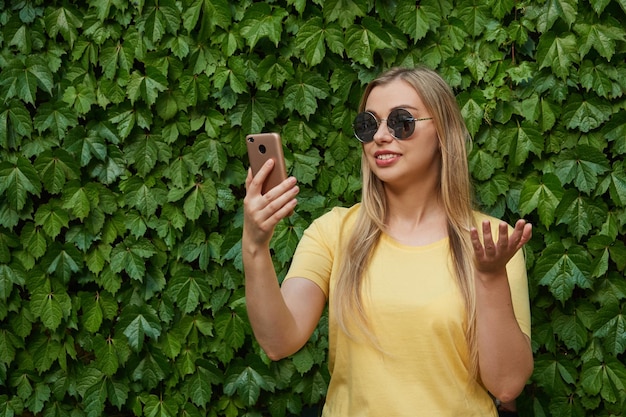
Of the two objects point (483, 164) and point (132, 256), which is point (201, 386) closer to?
point (132, 256)

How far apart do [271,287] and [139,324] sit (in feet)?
3.57

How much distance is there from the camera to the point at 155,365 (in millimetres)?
2705

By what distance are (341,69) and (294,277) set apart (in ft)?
2.90

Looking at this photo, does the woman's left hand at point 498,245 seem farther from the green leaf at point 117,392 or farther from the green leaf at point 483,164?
Answer: the green leaf at point 117,392

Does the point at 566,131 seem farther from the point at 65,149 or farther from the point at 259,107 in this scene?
the point at 65,149

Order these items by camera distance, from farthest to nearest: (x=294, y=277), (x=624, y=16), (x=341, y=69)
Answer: (x=341, y=69)
(x=624, y=16)
(x=294, y=277)

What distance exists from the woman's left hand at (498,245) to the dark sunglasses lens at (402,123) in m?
0.46

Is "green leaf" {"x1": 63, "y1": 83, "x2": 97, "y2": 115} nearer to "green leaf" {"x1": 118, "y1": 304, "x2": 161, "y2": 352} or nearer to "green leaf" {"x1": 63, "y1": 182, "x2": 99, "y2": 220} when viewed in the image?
"green leaf" {"x1": 63, "y1": 182, "x2": 99, "y2": 220}

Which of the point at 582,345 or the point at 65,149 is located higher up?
the point at 65,149

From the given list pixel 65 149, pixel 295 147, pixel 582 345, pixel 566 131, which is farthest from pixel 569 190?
pixel 65 149

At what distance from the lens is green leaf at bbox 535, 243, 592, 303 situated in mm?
2416

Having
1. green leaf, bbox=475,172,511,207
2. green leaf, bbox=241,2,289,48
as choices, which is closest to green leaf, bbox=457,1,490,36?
green leaf, bbox=475,172,511,207

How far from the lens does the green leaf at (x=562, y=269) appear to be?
2416 mm

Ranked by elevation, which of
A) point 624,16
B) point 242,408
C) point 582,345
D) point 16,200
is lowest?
point 242,408
